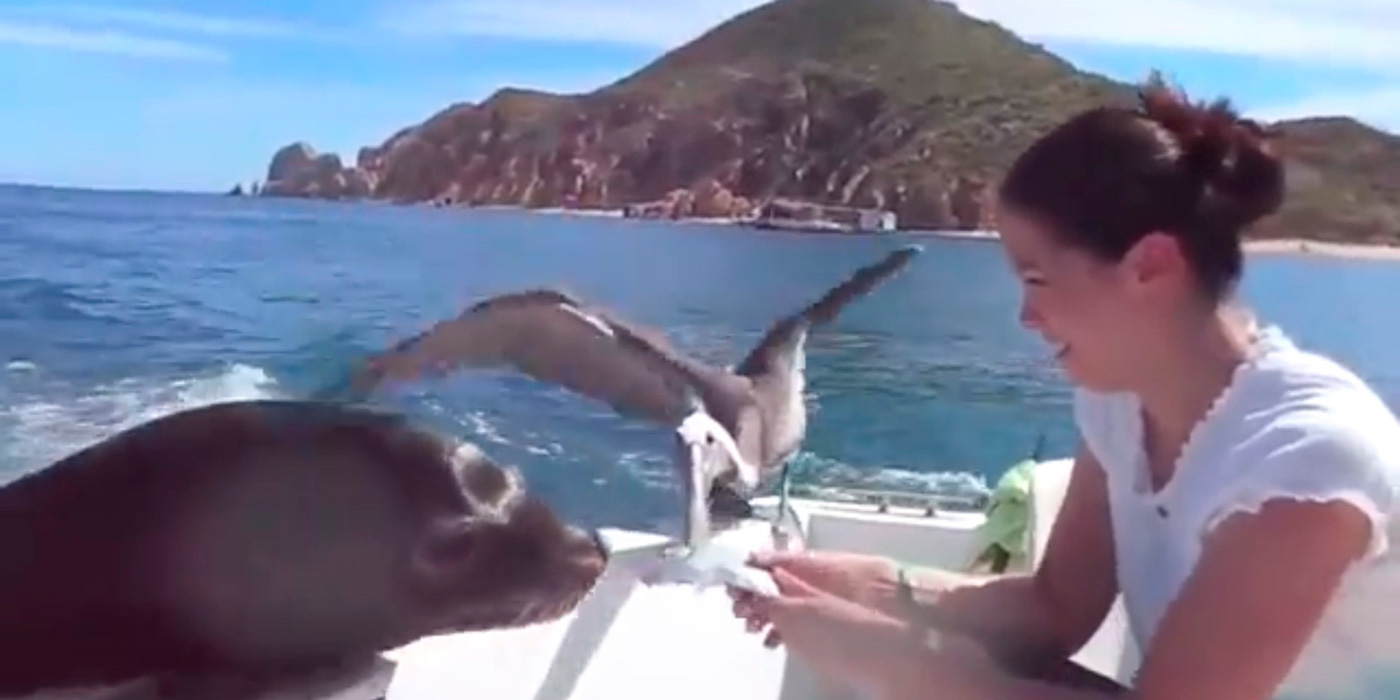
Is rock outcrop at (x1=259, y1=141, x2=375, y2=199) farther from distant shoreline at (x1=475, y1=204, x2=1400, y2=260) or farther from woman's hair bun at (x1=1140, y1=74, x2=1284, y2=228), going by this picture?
woman's hair bun at (x1=1140, y1=74, x2=1284, y2=228)

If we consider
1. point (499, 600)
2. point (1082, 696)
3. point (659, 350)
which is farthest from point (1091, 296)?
point (659, 350)

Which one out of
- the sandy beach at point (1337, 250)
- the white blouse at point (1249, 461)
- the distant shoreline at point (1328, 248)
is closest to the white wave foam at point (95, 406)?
the distant shoreline at point (1328, 248)

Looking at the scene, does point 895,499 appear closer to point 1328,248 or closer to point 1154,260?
point 1328,248

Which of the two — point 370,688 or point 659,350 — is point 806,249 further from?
point 370,688

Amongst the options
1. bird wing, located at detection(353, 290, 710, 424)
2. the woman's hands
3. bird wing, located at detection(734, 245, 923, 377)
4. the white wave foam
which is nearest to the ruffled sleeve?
the woman's hands

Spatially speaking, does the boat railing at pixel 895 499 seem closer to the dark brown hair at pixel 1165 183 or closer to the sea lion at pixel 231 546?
the sea lion at pixel 231 546

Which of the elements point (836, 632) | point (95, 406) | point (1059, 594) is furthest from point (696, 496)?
point (95, 406)
